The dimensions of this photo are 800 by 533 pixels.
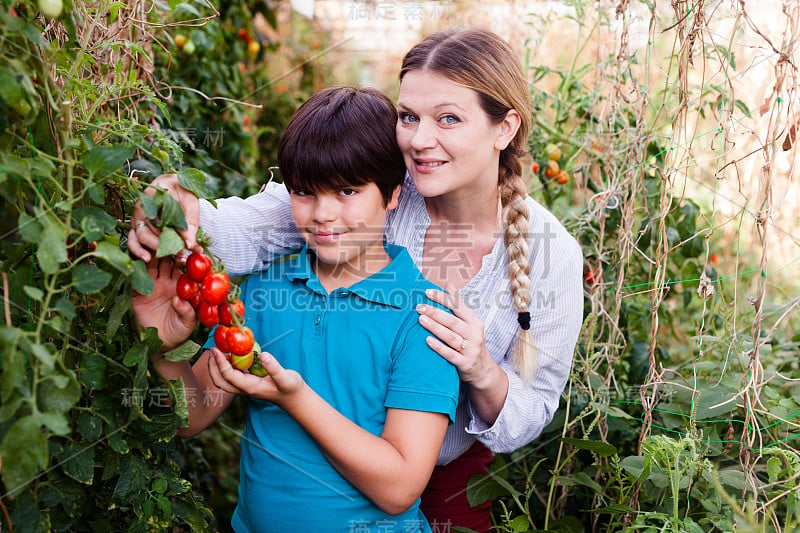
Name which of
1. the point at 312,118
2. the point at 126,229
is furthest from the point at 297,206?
the point at 126,229

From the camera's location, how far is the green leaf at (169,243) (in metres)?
0.86

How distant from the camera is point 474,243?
1.50 m

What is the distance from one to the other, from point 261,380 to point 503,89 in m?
0.73

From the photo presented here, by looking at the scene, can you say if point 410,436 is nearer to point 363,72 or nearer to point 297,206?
point 297,206

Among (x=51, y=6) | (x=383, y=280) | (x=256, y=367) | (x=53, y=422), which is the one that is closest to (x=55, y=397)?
(x=53, y=422)

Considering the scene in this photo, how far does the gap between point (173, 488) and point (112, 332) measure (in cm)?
26

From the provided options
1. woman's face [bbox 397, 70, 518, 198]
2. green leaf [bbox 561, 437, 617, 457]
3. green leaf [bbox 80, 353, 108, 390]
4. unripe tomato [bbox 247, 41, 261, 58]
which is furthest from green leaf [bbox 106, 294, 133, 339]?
unripe tomato [bbox 247, 41, 261, 58]

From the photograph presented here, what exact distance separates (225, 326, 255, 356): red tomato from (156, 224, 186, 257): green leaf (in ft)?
0.43

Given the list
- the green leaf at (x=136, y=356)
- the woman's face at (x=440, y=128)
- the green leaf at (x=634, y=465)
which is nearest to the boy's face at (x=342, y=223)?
the woman's face at (x=440, y=128)

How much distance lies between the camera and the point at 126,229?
1.05m

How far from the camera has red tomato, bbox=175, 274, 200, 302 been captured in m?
0.97

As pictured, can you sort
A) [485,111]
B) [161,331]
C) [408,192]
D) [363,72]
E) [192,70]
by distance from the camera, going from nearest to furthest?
[161,331] < [485,111] < [408,192] < [192,70] < [363,72]

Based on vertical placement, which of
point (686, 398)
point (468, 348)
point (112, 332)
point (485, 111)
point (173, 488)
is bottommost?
point (686, 398)

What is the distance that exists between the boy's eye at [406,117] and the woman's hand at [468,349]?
0.33 m
